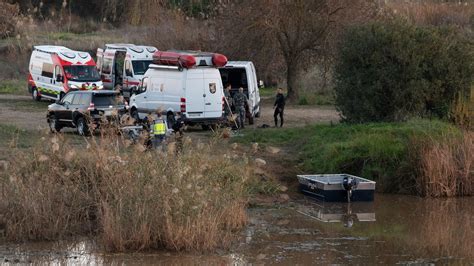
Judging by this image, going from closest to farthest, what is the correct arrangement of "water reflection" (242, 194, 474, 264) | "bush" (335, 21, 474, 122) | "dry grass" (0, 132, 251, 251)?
"dry grass" (0, 132, 251, 251) → "water reflection" (242, 194, 474, 264) → "bush" (335, 21, 474, 122)

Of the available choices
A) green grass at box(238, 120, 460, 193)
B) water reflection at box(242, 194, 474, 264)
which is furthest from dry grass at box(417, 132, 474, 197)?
green grass at box(238, 120, 460, 193)

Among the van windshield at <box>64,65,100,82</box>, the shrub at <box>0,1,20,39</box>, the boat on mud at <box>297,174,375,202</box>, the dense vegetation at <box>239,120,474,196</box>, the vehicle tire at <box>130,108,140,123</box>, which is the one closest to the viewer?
the boat on mud at <box>297,174,375,202</box>

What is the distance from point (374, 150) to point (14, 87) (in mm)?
26228

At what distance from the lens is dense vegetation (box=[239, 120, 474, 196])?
23062 mm

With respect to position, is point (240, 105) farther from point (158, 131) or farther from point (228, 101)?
point (158, 131)

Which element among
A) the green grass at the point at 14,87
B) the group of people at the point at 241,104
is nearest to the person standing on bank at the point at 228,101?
the group of people at the point at 241,104

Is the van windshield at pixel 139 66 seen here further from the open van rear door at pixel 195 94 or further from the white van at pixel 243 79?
the open van rear door at pixel 195 94

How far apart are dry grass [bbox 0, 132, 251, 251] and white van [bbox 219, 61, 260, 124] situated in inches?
570

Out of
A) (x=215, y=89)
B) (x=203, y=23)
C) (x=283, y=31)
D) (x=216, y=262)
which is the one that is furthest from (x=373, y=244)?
(x=203, y=23)

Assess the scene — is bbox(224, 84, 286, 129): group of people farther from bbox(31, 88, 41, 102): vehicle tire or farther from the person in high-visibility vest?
bbox(31, 88, 41, 102): vehicle tire

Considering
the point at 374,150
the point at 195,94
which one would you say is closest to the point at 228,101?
the point at 195,94

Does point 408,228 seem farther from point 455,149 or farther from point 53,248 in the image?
point 53,248

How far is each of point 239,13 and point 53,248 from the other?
2275 cm

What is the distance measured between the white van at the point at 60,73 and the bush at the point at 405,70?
14.7 m
